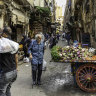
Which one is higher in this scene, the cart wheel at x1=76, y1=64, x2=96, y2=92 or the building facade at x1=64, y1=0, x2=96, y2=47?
the building facade at x1=64, y1=0, x2=96, y2=47

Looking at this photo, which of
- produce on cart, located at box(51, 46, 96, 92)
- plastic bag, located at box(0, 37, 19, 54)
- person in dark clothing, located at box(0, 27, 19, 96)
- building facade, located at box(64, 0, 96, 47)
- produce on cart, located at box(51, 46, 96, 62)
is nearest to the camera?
plastic bag, located at box(0, 37, 19, 54)

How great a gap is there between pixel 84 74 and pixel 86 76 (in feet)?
0.25

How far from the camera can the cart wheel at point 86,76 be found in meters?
4.91

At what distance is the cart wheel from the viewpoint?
4.91m

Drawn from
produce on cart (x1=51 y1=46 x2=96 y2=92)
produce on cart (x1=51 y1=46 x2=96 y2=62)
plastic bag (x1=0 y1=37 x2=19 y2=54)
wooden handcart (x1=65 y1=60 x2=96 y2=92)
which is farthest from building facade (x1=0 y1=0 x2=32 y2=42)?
plastic bag (x1=0 y1=37 x2=19 y2=54)

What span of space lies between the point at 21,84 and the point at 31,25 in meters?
17.3

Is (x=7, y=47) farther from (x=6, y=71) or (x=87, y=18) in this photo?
(x=87, y=18)

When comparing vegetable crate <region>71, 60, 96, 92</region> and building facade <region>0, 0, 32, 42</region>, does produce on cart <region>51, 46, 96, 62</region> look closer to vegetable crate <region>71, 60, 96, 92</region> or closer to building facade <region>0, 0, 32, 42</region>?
vegetable crate <region>71, 60, 96, 92</region>

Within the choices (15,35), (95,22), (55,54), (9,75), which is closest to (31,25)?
(15,35)

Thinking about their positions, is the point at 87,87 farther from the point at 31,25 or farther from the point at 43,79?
the point at 31,25

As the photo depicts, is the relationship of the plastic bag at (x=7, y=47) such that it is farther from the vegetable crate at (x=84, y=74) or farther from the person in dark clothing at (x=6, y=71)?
the vegetable crate at (x=84, y=74)

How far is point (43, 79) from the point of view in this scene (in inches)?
257

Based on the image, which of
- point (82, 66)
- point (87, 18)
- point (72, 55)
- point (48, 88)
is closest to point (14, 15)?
point (87, 18)

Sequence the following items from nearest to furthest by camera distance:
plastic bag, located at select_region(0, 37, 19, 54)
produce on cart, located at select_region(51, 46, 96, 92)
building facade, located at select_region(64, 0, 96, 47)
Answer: plastic bag, located at select_region(0, 37, 19, 54)
produce on cart, located at select_region(51, 46, 96, 92)
building facade, located at select_region(64, 0, 96, 47)
